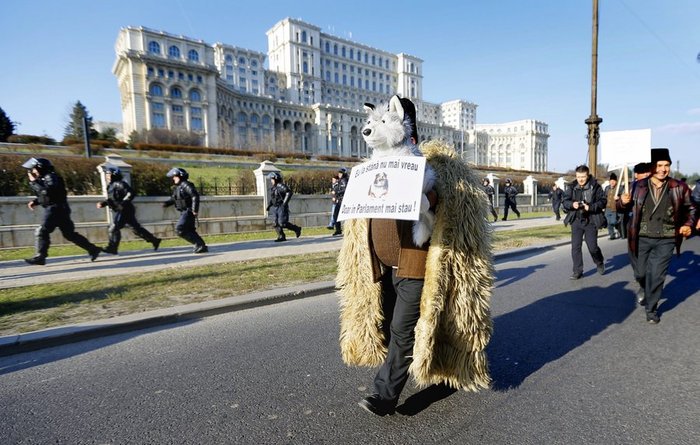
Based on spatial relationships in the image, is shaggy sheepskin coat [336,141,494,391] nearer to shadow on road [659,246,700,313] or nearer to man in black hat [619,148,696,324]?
man in black hat [619,148,696,324]

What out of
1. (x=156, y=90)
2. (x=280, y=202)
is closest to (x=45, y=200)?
(x=280, y=202)

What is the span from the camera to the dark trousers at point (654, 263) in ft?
13.8

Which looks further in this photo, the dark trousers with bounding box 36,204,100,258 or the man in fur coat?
the dark trousers with bounding box 36,204,100,258

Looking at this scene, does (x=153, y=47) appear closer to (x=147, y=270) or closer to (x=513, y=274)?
(x=147, y=270)

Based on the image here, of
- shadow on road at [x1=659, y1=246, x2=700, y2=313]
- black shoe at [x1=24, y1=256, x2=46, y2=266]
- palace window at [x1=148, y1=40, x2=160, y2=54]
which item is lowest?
shadow on road at [x1=659, y1=246, x2=700, y2=313]

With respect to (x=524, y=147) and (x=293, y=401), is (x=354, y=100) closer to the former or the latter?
(x=524, y=147)

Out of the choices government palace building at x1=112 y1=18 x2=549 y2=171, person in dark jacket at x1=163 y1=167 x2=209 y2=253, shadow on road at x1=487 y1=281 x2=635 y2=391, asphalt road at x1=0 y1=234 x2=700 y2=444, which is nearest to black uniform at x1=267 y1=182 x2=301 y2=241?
person in dark jacket at x1=163 y1=167 x2=209 y2=253

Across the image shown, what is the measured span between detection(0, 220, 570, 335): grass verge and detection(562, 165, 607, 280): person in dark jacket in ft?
10.9

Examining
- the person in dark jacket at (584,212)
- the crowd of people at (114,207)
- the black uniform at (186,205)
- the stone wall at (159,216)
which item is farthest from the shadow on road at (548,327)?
the stone wall at (159,216)

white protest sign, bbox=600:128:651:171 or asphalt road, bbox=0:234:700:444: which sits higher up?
white protest sign, bbox=600:128:651:171

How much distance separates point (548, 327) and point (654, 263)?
1.64 metres

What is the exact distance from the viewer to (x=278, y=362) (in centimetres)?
326

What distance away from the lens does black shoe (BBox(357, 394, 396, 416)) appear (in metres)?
2.40

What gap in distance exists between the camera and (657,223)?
14.4ft
